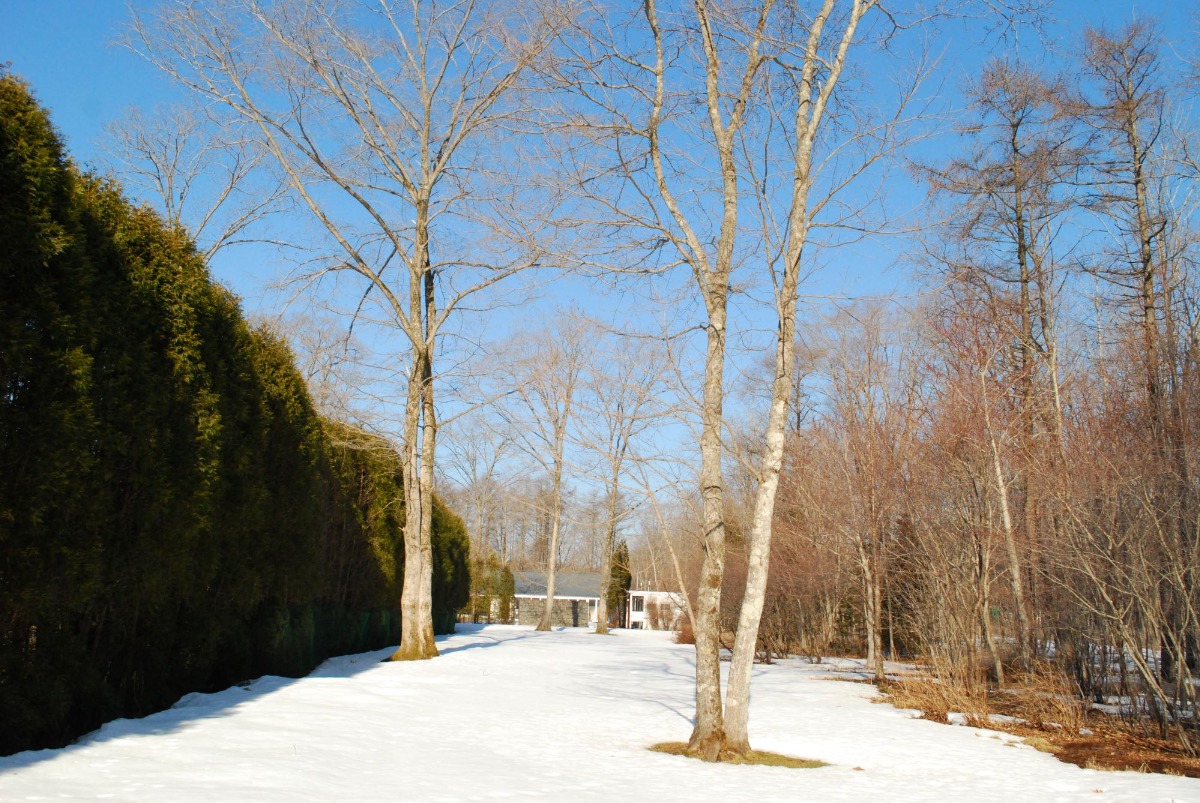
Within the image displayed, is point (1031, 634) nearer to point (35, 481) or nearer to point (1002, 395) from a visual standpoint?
point (1002, 395)

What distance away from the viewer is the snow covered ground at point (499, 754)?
183 inches

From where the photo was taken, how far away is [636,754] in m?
6.80

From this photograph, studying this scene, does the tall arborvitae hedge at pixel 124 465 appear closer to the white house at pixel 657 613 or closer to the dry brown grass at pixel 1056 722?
the dry brown grass at pixel 1056 722

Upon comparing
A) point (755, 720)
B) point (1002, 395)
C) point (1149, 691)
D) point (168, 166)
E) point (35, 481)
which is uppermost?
point (168, 166)

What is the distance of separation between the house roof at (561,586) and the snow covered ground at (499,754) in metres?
34.6

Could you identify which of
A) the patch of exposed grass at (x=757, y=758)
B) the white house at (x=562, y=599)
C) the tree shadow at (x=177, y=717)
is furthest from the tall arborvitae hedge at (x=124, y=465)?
the white house at (x=562, y=599)

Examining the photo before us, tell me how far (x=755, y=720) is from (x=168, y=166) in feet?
60.1

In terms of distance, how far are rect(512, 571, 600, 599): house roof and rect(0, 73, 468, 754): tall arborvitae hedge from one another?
35.3 metres

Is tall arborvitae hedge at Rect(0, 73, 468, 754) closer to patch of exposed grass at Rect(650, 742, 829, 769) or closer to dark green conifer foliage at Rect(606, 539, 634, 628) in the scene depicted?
patch of exposed grass at Rect(650, 742, 829, 769)

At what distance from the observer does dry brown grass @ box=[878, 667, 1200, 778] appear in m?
7.26

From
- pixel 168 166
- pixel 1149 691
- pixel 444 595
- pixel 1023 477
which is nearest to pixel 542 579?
pixel 444 595

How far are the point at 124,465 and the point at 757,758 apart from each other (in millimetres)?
5323

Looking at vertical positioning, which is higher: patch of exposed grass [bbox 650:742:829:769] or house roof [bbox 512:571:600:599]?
house roof [bbox 512:571:600:599]

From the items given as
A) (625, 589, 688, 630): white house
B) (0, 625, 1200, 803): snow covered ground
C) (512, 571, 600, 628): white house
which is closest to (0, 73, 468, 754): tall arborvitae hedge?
(0, 625, 1200, 803): snow covered ground
